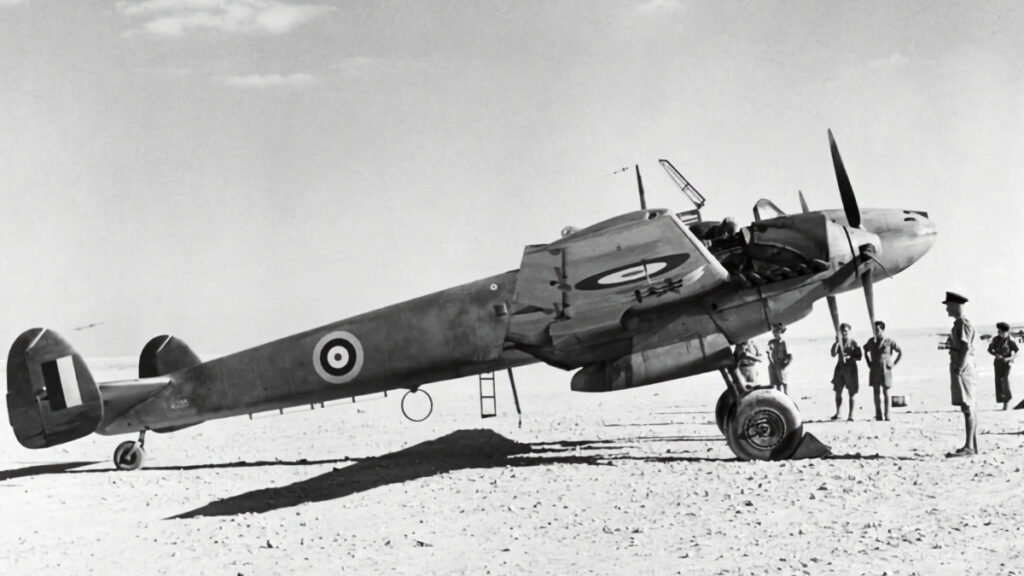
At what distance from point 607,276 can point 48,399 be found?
7415 millimetres

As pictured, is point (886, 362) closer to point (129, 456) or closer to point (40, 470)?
point (129, 456)

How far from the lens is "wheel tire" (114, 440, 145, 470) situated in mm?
10883

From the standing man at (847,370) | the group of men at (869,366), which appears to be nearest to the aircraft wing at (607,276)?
the group of men at (869,366)

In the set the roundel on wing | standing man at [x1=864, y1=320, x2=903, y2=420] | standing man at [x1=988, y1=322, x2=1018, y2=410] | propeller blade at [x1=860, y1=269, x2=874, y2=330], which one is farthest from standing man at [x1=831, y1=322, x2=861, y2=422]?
the roundel on wing

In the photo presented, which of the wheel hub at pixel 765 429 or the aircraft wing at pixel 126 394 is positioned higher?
the aircraft wing at pixel 126 394

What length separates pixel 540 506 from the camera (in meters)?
6.92

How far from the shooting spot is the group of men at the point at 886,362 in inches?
327

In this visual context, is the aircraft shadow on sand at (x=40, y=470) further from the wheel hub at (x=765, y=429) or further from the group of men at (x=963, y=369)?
the group of men at (x=963, y=369)

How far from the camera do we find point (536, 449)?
1090cm

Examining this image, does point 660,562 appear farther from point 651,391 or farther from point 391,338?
point 651,391

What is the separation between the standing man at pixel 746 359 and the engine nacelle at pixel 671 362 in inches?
9.6

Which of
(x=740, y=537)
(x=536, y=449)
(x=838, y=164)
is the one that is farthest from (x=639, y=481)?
(x=838, y=164)

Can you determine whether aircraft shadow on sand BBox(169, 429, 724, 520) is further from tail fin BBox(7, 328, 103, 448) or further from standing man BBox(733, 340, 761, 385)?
tail fin BBox(7, 328, 103, 448)

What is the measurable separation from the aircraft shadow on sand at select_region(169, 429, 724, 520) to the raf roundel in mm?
1158
